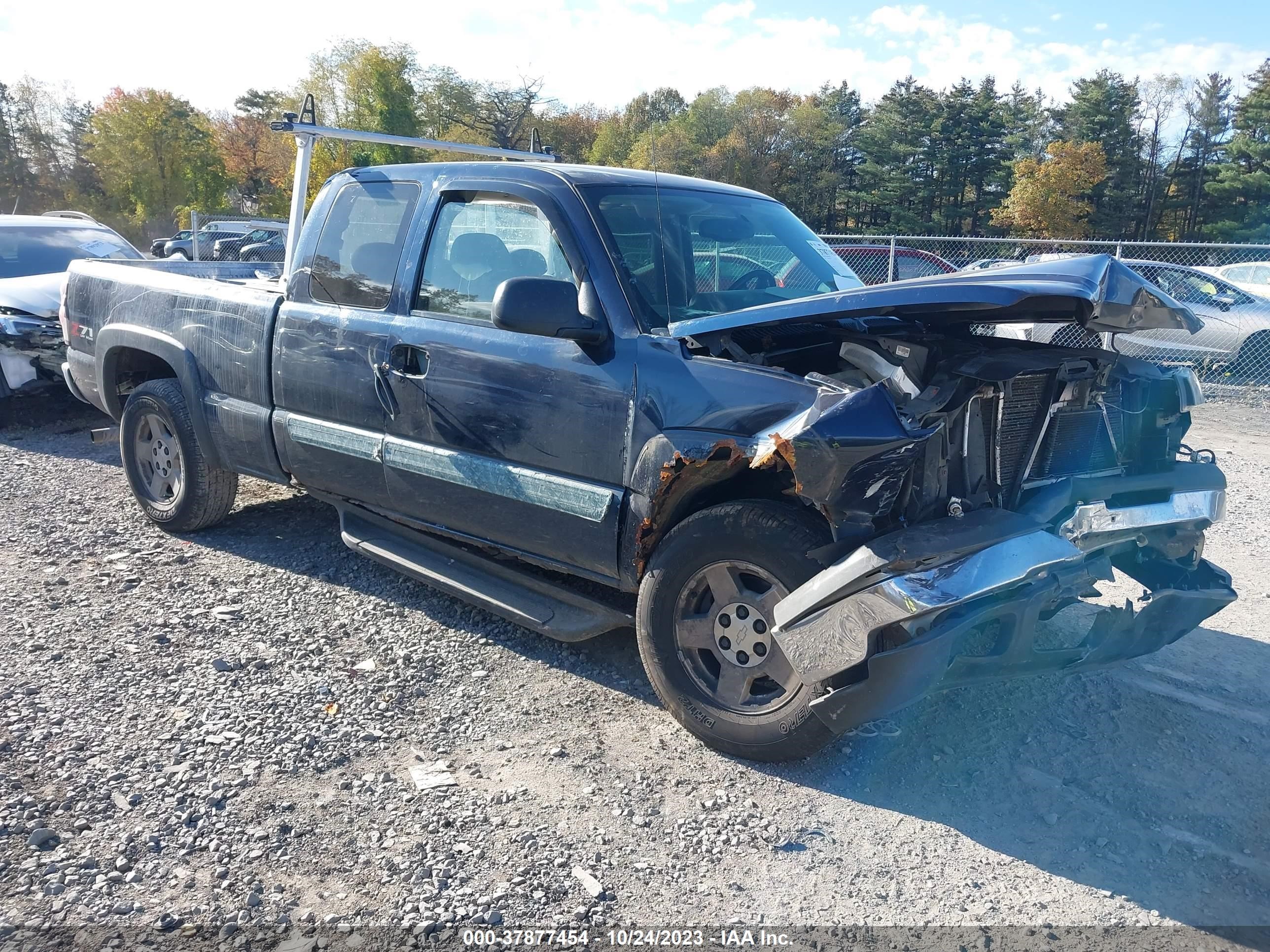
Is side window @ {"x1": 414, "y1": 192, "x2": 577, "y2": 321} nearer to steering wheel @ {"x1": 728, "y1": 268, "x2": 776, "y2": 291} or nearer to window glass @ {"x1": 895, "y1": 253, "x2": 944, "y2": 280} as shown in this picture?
steering wheel @ {"x1": 728, "y1": 268, "x2": 776, "y2": 291}

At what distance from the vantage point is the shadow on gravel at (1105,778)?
284cm

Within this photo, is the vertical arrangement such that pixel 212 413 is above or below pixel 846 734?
above

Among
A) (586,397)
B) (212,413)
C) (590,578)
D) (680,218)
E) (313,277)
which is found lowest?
(590,578)

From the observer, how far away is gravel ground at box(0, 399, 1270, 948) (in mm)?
2643

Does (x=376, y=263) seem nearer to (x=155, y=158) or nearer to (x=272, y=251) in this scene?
(x=272, y=251)

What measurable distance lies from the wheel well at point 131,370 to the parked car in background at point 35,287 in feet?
6.06

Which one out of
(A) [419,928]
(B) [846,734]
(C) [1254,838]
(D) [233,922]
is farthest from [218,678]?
(C) [1254,838]

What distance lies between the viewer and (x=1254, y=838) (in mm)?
3014

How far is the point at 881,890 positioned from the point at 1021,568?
1018 mm

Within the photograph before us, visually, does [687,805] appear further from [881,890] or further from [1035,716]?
[1035,716]

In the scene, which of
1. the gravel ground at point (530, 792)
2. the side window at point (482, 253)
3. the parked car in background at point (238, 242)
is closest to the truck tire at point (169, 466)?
the gravel ground at point (530, 792)

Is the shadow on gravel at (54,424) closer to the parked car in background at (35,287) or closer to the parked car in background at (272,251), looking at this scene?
the parked car in background at (35,287)

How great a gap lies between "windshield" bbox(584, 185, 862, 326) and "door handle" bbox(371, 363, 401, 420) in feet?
3.94

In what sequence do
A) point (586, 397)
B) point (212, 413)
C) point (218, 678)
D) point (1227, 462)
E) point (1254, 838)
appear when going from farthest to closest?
point (1227, 462), point (212, 413), point (218, 678), point (586, 397), point (1254, 838)
